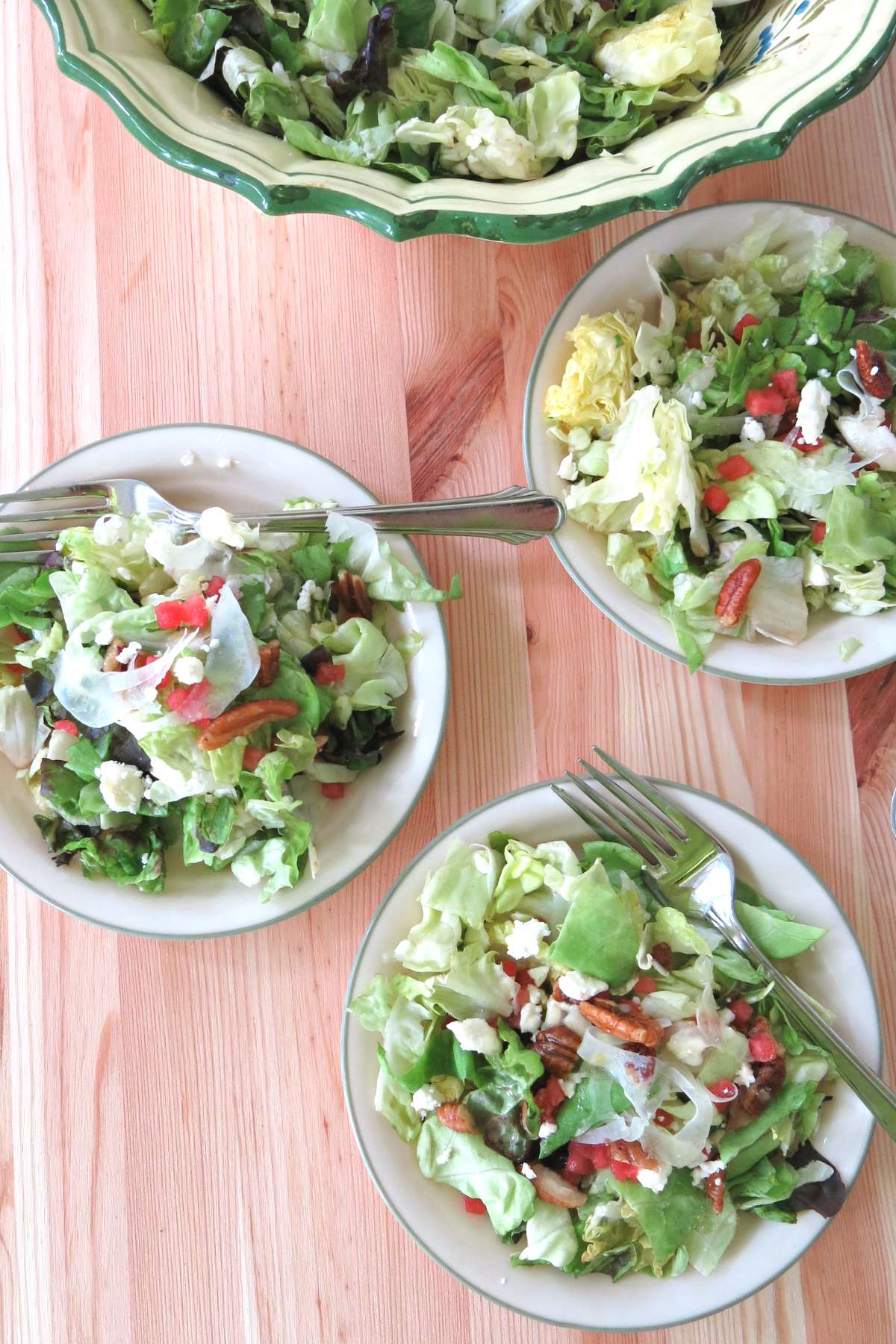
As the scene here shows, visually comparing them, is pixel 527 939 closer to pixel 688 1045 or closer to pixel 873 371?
pixel 688 1045

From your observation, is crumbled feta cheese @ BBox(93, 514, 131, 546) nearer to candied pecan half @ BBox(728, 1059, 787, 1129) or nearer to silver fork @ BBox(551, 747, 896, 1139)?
silver fork @ BBox(551, 747, 896, 1139)

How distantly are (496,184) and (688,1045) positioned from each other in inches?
37.2

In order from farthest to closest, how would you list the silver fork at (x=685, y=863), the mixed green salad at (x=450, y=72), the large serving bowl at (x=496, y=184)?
the silver fork at (x=685, y=863) < the mixed green salad at (x=450, y=72) < the large serving bowl at (x=496, y=184)

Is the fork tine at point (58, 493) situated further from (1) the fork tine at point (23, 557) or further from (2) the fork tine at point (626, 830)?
(2) the fork tine at point (626, 830)

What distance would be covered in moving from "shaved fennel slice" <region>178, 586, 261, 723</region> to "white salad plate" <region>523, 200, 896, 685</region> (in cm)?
38

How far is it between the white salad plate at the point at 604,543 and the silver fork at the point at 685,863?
18 cm

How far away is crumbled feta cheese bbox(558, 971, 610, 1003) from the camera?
1181mm

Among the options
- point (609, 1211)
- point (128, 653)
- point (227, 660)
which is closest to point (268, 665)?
point (227, 660)

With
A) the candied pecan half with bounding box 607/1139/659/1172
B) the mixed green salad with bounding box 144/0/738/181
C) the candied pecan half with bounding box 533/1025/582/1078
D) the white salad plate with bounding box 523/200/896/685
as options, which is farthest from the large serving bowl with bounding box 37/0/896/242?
the candied pecan half with bounding box 607/1139/659/1172

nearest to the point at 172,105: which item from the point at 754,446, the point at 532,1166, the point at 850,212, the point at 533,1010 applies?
the point at 754,446

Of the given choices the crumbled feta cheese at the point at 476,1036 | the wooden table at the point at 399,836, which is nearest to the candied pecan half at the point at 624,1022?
the crumbled feta cheese at the point at 476,1036

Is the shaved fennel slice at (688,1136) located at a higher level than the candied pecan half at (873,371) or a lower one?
lower

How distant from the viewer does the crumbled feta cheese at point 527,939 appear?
1.21m

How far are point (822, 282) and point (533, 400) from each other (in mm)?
367
